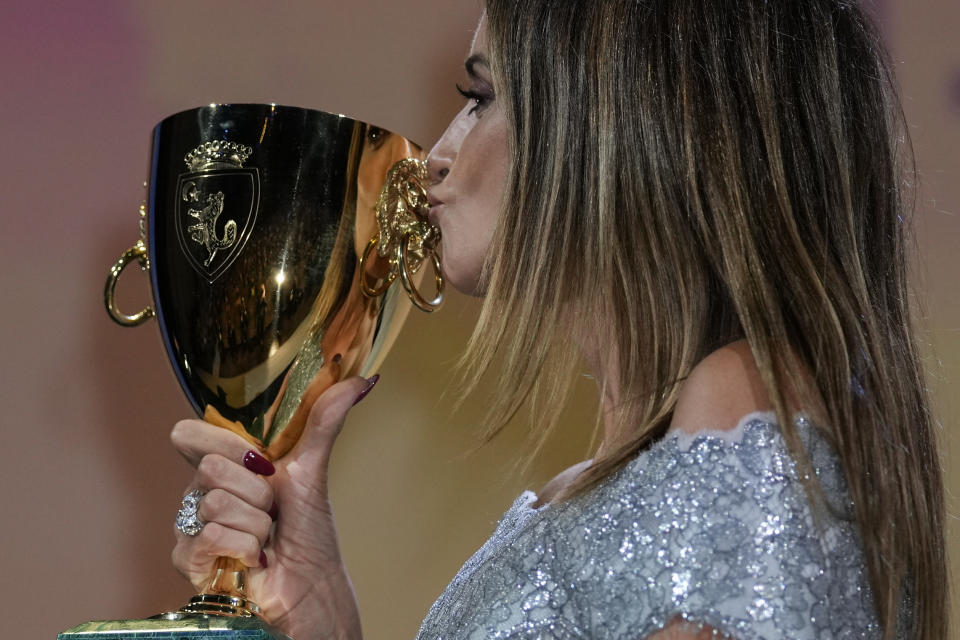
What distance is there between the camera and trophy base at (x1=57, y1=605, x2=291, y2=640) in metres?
0.80

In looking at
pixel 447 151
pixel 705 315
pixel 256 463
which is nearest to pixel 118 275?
pixel 256 463

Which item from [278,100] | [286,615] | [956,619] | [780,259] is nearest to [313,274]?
[286,615]

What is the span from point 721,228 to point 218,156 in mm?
489

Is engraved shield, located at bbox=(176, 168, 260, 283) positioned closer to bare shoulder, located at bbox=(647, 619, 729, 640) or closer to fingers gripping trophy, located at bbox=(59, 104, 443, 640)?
fingers gripping trophy, located at bbox=(59, 104, 443, 640)

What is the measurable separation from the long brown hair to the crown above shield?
0.27 metres

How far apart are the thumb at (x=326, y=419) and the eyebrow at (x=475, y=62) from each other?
0.31 m

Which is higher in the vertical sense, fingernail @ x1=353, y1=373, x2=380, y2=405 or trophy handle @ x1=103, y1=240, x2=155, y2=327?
trophy handle @ x1=103, y1=240, x2=155, y2=327

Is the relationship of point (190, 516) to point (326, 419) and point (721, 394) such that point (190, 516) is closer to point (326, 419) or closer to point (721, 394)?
point (326, 419)

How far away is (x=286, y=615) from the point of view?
1.06 metres

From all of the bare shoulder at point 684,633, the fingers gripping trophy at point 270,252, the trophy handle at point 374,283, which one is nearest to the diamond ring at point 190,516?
the fingers gripping trophy at point 270,252

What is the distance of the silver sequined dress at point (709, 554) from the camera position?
0.63 meters

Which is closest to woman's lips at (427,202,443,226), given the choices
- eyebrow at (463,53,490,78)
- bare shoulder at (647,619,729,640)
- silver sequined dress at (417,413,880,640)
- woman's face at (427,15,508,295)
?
woman's face at (427,15,508,295)

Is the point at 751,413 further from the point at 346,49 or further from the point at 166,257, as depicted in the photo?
the point at 346,49

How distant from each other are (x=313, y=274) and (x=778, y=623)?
539 millimetres
